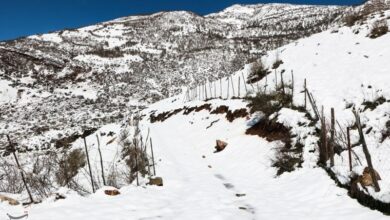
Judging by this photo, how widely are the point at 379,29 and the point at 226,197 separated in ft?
75.9

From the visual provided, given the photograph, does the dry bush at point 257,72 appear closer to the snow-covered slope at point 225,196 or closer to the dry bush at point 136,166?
the snow-covered slope at point 225,196

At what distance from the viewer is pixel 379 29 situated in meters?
28.1

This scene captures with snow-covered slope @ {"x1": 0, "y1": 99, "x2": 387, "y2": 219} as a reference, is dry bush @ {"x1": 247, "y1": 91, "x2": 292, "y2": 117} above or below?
above

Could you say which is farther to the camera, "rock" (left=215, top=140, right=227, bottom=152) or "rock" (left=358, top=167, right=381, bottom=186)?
"rock" (left=215, top=140, right=227, bottom=152)

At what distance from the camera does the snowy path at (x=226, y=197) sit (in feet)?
27.9

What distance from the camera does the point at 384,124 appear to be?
13367mm

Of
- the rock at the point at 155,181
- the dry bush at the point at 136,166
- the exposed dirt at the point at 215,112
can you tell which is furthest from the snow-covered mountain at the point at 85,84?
the rock at the point at 155,181

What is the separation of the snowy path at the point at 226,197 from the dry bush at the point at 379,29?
15988mm

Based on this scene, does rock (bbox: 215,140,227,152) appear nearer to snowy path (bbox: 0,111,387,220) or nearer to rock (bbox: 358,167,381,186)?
snowy path (bbox: 0,111,387,220)

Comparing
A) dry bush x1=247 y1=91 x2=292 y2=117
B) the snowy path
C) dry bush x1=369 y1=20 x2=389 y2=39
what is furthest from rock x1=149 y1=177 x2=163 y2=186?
dry bush x1=369 y1=20 x2=389 y2=39

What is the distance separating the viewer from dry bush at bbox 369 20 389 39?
90.6 feet

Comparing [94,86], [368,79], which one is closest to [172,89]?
[94,86]

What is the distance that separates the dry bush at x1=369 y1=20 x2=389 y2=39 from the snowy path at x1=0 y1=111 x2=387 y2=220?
1599 centimetres

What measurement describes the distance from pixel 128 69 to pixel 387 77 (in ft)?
314
